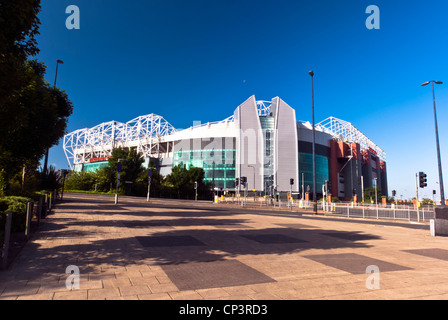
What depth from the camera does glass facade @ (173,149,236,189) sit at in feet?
291

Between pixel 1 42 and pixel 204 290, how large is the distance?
5702 millimetres

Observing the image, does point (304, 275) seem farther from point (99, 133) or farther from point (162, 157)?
point (99, 133)

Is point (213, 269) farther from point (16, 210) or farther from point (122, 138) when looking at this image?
point (122, 138)

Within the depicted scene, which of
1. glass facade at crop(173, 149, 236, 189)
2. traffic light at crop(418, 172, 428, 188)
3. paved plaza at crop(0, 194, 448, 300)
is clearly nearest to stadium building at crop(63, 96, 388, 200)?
glass facade at crop(173, 149, 236, 189)

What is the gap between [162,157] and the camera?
103188 millimetres

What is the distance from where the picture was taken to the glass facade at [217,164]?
8856 centimetres

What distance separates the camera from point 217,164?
90062 mm

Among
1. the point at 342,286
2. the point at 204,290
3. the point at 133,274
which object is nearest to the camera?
the point at 204,290

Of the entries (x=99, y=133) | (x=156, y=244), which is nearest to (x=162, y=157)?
(x=99, y=133)

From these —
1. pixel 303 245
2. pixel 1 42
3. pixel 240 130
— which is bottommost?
pixel 303 245
